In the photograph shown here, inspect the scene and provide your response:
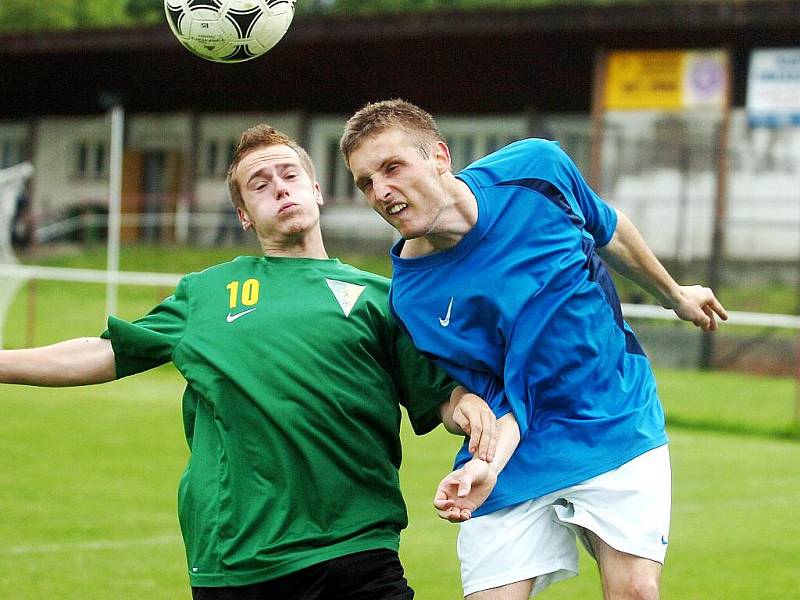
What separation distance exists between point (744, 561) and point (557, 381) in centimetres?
438

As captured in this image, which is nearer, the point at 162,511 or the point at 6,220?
the point at 162,511

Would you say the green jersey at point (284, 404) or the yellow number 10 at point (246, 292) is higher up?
the yellow number 10 at point (246, 292)

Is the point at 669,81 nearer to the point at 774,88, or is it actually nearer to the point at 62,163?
the point at 774,88

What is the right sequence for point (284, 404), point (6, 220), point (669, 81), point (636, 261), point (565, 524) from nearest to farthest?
1. point (284, 404)
2. point (565, 524)
3. point (636, 261)
4. point (6, 220)
5. point (669, 81)

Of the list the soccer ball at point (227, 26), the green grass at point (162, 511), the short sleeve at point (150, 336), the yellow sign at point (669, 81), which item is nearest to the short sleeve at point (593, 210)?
the short sleeve at point (150, 336)

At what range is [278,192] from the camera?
4.49 metres

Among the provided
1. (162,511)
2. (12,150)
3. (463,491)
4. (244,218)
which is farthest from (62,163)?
(463,491)

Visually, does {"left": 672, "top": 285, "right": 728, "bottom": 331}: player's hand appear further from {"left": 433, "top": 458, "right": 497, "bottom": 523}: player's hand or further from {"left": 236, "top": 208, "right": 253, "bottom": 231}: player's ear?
{"left": 236, "top": 208, "right": 253, "bottom": 231}: player's ear

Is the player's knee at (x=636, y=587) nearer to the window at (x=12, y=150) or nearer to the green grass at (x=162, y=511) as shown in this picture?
the green grass at (x=162, y=511)

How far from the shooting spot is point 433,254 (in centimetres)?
440

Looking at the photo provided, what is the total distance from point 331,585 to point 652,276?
1.60 meters

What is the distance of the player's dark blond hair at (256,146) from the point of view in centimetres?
458

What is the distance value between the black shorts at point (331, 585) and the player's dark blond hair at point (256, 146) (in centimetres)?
119

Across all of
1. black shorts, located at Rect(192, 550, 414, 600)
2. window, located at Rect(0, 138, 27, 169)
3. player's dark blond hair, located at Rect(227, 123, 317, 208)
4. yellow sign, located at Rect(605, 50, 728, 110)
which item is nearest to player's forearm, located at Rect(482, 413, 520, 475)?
black shorts, located at Rect(192, 550, 414, 600)
